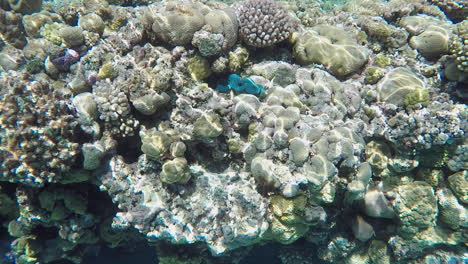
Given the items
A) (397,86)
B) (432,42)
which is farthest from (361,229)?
(432,42)

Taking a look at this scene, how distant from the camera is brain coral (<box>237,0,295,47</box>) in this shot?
4832 mm

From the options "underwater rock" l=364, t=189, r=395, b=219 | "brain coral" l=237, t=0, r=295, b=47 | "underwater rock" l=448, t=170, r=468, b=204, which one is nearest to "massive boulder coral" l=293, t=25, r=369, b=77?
"brain coral" l=237, t=0, r=295, b=47

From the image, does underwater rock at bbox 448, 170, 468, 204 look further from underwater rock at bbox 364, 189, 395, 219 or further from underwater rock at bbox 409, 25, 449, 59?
underwater rock at bbox 409, 25, 449, 59

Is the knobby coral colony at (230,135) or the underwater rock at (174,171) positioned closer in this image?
the underwater rock at (174,171)

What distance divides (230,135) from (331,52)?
2.67m

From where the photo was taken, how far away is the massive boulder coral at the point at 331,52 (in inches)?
199

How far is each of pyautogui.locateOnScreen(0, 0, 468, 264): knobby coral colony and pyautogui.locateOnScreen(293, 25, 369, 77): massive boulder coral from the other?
0.09ft

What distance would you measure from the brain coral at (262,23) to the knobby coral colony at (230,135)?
30mm

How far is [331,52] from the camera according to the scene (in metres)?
5.05

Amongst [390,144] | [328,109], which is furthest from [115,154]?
[390,144]

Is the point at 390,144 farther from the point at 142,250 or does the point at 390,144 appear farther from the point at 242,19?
the point at 142,250

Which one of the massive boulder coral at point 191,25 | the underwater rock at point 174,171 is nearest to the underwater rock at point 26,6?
→ the massive boulder coral at point 191,25

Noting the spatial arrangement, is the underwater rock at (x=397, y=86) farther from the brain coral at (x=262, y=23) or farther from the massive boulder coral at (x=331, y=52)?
the brain coral at (x=262, y=23)

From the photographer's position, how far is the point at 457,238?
4.81m
